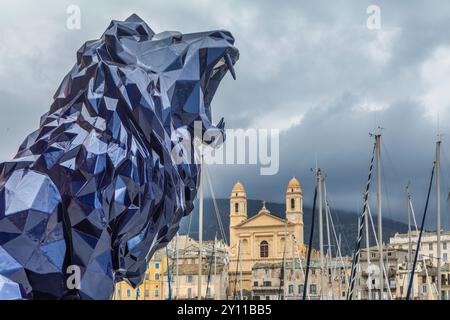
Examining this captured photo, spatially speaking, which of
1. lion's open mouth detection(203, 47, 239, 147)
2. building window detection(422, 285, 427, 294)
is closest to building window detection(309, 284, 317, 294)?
building window detection(422, 285, 427, 294)

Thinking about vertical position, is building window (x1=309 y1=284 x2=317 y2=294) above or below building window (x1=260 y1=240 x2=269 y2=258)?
below

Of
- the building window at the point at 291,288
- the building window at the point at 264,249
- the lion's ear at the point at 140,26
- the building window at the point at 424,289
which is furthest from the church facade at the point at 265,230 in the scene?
the lion's ear at the point at 140,26

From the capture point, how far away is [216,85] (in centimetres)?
2147

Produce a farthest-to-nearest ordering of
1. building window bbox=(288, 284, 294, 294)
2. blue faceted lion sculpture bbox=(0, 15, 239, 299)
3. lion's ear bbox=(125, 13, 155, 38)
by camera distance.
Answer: building window bbox=(288, 284, 294, 294)
lion's ear bbox=(125, 13, 155, 38)
blue faceted lion sculpture bbox=(0, 15, 239, 299)

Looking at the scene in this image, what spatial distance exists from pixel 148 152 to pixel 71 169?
229 cm

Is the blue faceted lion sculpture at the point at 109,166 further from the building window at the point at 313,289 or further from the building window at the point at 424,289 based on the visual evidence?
the building window at the point at 313,289

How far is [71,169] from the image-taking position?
16.6 meters

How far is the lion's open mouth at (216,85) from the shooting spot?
20.8m

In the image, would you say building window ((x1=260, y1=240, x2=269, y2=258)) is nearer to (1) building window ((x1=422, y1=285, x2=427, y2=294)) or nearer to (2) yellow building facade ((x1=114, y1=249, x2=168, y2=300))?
(2) yellow building facade ((x1=114, y1=249, x2=168, y2=300))

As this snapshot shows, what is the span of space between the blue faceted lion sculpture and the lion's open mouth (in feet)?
0.13

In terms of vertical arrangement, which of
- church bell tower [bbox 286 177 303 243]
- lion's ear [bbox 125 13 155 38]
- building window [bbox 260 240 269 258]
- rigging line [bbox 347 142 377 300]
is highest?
church bell tower [bbox 286 177 303 243]

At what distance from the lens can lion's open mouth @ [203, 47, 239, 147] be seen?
20.8 metres

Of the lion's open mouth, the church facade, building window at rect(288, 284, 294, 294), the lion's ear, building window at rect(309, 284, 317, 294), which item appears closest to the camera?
the lion's ear
